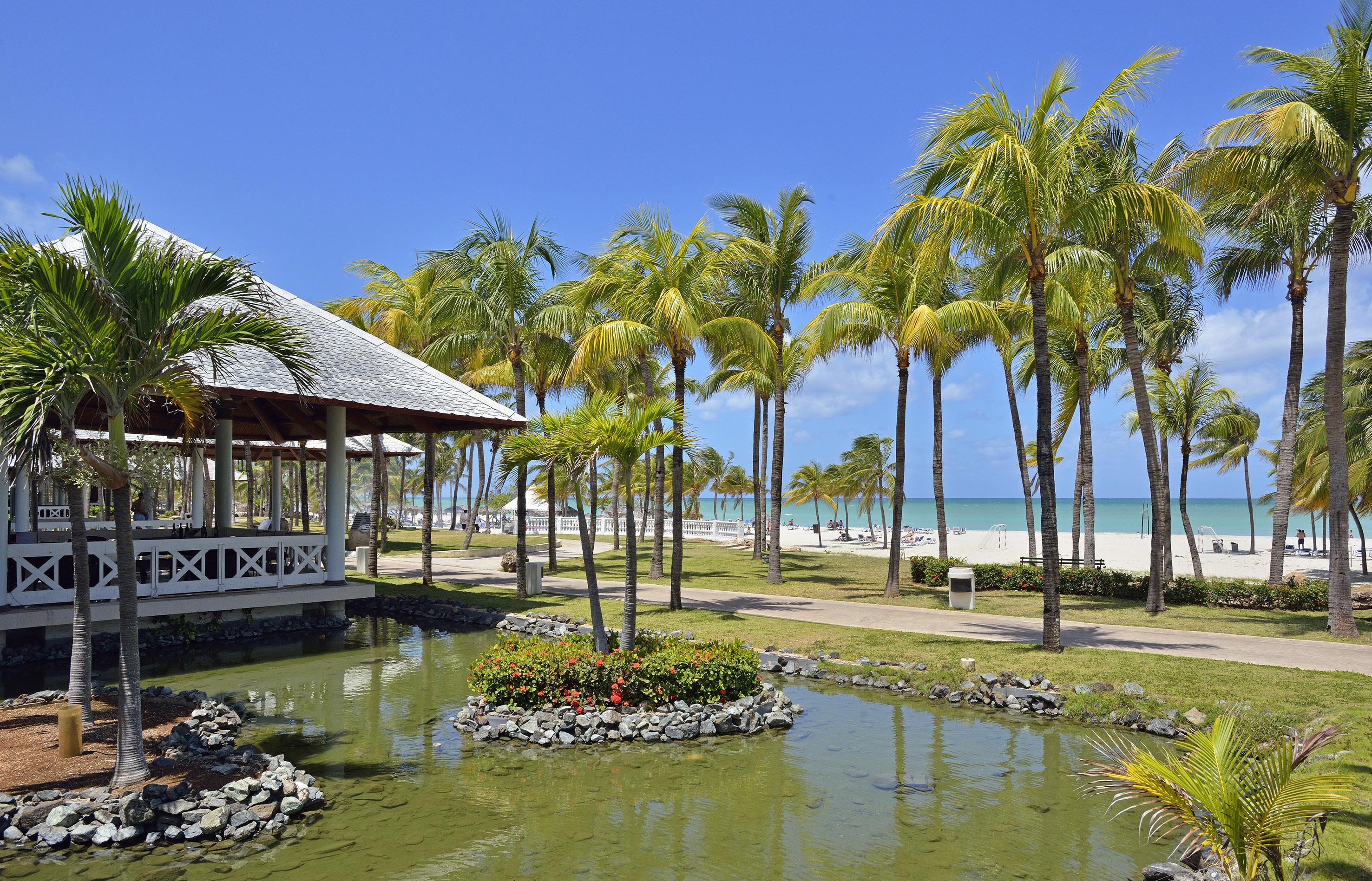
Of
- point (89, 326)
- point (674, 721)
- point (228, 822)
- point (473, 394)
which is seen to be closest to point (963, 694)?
point (674, 721)

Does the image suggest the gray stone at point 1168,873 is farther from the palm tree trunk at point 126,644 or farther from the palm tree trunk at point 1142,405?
the palm tree trunk at point 1142,405

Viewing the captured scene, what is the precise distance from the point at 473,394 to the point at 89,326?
11.9 m

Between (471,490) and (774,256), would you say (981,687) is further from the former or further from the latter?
(471,490)

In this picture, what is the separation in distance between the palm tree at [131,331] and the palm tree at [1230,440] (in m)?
21.5

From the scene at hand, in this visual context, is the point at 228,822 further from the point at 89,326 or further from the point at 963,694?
the point at 963,694

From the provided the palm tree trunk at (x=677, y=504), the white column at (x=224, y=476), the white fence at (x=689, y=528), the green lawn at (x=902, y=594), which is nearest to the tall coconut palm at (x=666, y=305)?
the palm tree trunk at (x=677, y=504)

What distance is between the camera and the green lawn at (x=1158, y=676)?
6796mm

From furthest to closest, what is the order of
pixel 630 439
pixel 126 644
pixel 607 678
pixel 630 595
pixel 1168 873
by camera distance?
1. pixel 630 595
2. pixel 630 439
3. pixel 607 678
4. pixel 126 644
5. pixel 1168 873

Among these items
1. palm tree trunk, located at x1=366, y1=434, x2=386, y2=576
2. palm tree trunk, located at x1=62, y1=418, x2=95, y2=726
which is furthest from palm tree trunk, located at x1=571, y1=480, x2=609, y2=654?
palm tree trunk, located at x1=366, y1=434, x2=386, y2=576

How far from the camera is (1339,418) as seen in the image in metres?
14.7

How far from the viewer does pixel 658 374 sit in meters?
39.8

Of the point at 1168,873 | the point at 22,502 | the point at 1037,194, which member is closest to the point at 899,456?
the point at 1037,194

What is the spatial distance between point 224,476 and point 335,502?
393cm

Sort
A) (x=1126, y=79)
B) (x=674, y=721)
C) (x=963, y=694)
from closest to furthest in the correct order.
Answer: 1. (x=674, y=721)
2. (x=963, y=694)
3. (x=1126, y=79)
